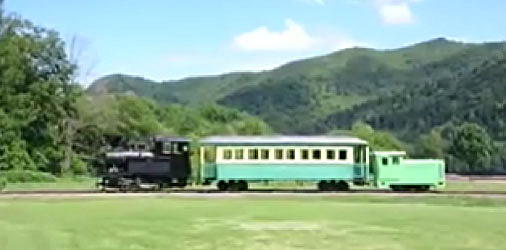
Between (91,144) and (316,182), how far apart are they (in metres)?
43.3

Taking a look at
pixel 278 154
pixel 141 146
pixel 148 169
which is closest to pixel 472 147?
pixel 278 154

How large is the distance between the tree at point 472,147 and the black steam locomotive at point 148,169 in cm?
7151

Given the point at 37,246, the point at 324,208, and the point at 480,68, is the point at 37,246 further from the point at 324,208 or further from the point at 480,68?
the point at 480,68

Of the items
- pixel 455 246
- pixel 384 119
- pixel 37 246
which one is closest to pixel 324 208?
pixel 455 246

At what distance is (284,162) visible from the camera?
44.4 metres

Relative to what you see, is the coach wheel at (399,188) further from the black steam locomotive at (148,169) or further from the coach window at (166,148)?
the coach window at (166,148)

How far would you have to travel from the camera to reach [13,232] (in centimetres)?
2288

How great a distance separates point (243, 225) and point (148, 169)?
64.5 ft

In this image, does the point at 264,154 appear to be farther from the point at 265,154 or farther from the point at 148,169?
the point at 148,169

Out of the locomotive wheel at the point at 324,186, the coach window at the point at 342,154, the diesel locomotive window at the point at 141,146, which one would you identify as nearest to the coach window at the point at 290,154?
the locomotive wheel at the point at 324,186

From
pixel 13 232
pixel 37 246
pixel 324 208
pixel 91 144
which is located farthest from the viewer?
pixel 91 144

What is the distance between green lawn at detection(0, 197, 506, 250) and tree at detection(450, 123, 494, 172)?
7877cm

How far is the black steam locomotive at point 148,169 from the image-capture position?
44.1 m

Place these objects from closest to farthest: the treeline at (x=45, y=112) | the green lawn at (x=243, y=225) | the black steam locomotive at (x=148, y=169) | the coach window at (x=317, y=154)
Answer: the green lawn at (x=243, y=225) → the black steam locomotive at (x=148, y=169) → the coach window at (x=317, y=154) → the treeline at (x=45, y=112)
